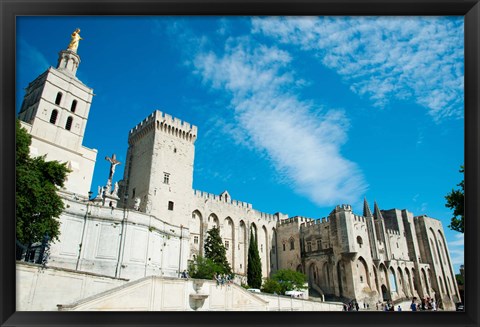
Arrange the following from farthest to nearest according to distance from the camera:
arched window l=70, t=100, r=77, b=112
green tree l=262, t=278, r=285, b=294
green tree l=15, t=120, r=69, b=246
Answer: arched window l=70, t=100, r=77, b=112, green tree l=262, t=278, r=285, b=294, green tree l=15, t=120, r=69, b=246

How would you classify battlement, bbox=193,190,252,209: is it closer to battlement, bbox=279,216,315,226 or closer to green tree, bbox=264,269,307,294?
battlement, bbox=279,216,315,226

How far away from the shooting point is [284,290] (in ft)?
91.5

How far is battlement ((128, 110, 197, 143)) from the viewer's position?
3103 centimetres

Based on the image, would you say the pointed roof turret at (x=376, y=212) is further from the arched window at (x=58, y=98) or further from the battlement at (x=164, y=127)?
the arched window at (x=58, y=98)

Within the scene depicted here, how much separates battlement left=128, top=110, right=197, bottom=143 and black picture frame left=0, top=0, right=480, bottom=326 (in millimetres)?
27083

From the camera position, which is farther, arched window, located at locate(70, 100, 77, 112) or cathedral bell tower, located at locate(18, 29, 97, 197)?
arched window, located at locate(70, 100, 77, 112)

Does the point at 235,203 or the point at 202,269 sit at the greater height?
the point at 235,203

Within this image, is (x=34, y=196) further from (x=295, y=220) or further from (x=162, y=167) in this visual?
(x=295, y=220)

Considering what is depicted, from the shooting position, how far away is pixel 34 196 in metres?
13.2

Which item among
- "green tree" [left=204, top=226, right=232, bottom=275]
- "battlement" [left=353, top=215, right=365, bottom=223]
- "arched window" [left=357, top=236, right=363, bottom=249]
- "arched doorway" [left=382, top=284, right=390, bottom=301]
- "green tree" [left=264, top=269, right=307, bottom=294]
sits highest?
"battlement" [left=353, top=215, right=365, bottom=223]

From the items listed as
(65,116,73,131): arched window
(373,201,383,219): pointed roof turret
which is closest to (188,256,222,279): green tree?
(65,116,73,131): arched window
